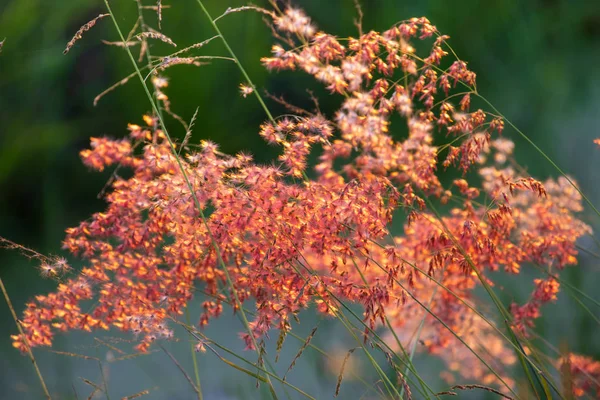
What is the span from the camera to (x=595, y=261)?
69.0 inches

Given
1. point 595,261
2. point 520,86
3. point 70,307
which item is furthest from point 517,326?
point 520,86

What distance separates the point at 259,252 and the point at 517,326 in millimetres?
330

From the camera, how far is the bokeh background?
65.6 inches

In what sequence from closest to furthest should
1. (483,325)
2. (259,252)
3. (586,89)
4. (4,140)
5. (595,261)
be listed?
1. (259,252)
2. (483,325)
3. (595,261)
4. (4,140)
5. (586,89)

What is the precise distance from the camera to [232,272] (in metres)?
0.92

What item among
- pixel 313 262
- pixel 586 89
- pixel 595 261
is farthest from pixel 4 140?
pixel 586 89

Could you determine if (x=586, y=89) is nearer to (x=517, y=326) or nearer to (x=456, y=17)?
(x=456, y=17)

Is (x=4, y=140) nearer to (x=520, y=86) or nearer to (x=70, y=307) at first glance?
(x=70, y=307)

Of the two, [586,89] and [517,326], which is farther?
[586,89]

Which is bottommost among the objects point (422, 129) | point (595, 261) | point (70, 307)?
point (70, 307)

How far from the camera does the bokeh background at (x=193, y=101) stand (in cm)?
167

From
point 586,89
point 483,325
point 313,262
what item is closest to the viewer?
point 313,262

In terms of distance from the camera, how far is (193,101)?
204cm

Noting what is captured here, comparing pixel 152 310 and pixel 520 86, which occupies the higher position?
pixel 520 86
